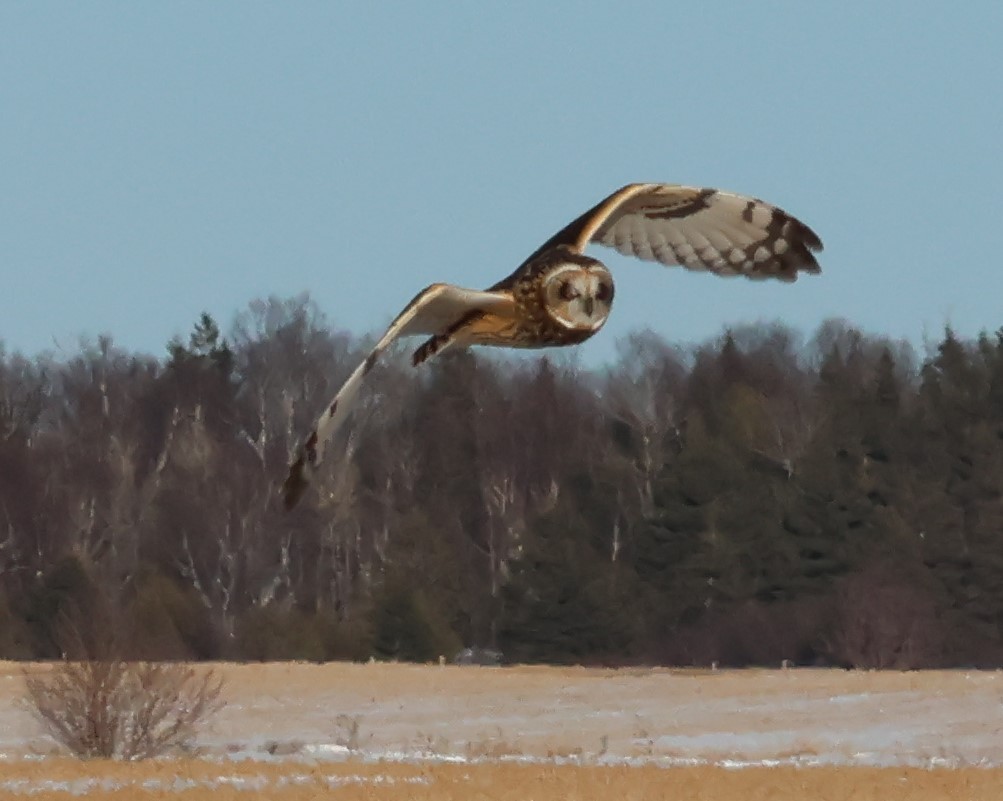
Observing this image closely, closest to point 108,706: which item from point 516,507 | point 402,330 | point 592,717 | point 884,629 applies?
point 592,717

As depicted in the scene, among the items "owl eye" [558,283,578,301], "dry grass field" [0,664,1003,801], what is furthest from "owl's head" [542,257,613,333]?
"dry grass field" [0,664,1003,801]

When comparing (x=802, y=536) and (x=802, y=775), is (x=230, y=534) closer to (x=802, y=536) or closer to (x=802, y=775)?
(x=802, y=536)

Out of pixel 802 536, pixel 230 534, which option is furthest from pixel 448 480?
pixel 802 536

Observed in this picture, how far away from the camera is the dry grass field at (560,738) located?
57.2 feet

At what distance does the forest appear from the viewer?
4119cm

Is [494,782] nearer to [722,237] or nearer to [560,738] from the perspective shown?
[560,738]

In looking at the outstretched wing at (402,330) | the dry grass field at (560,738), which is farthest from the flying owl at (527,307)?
the dry grass field at (560,738)

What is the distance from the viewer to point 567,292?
720 centimetres

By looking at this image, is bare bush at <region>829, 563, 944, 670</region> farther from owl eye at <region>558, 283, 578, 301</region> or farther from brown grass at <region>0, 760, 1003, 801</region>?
owl eye at <region>558, 283, 578, 301</region>

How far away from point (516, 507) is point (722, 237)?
136 feet

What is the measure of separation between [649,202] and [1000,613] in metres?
35.5

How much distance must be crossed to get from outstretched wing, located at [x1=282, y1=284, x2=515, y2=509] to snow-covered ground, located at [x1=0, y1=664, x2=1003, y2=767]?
43.2 ft

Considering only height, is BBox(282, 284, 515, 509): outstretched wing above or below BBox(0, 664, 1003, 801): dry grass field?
above

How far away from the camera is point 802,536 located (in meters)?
43.5
